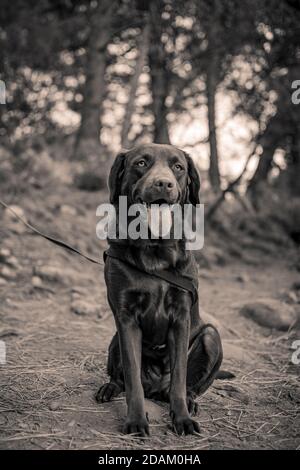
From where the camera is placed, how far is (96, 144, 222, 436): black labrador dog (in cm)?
258

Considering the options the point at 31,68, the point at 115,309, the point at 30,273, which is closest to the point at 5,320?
the point at 30,273

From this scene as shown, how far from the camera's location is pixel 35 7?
980 cm

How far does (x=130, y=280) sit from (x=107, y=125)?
10.6 metres

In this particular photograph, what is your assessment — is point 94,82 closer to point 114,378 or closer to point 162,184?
point 162,184

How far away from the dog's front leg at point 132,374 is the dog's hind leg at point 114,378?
371 millimetres

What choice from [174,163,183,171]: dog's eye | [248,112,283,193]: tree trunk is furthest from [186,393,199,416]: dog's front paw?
[248,112,283,193]: tree trunk

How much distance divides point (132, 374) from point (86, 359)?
1288mm

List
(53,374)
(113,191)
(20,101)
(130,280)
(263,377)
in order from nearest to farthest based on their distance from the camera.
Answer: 1. (130,280)
2. (113,191)
3. (53,374)
4. (263,377)
5. (20,101)

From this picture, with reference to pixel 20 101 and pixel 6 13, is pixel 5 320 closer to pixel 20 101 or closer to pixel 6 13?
pixel 20 101

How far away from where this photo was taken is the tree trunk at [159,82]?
828 cm

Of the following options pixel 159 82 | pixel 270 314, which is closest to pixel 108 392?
pixel 270 314

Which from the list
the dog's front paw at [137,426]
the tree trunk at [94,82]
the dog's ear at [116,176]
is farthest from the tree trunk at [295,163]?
the dog's front paw at [137,426]

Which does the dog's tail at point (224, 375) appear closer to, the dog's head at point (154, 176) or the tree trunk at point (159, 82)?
the dog's head at point (154, 176)

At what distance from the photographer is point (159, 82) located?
9438 mm
